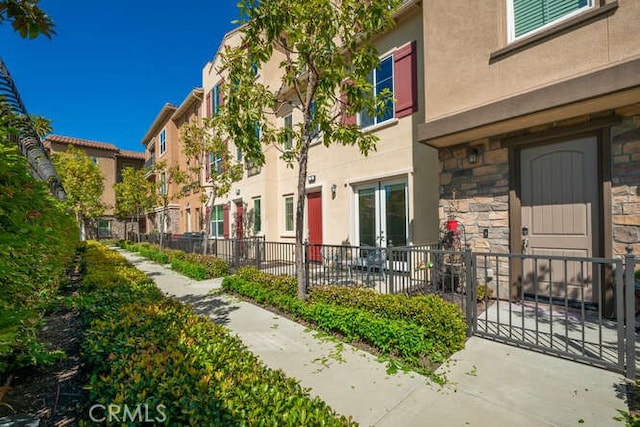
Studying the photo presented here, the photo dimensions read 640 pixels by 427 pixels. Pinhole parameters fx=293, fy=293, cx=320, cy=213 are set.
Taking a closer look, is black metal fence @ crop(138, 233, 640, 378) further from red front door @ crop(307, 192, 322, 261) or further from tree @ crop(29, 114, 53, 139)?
tree @ crop(29, 114, 53, 139)

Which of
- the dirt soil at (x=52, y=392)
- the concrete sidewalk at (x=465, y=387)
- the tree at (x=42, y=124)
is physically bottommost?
the concrete sidewalk at (x=465, y=387)

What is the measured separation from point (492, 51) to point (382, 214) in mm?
4408

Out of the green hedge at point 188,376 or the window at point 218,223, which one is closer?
the green hedge at point 188,376

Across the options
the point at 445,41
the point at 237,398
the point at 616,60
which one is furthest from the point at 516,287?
the point at 237,398

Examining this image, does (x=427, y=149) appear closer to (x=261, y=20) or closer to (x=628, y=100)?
(x=628, y=100)

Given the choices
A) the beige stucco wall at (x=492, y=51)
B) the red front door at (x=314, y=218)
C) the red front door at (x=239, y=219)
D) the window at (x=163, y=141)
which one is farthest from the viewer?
the window at (x=163, y=141)

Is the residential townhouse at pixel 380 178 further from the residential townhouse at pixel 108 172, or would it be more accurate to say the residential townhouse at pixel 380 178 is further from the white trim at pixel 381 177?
the residential townhouse at pixel 108 172

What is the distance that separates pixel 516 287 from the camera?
524cm

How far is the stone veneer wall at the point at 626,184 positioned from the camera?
410cm

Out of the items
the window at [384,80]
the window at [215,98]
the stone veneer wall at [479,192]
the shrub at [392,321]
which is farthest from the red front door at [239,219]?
the stone veneer wall at [479,192]

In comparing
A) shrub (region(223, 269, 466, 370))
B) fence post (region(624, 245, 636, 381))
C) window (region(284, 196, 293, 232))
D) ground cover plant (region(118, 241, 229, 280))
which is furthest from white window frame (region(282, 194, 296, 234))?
fence post (region(624, 245, 636, 381))

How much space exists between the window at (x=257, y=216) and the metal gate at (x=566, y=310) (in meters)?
8.44

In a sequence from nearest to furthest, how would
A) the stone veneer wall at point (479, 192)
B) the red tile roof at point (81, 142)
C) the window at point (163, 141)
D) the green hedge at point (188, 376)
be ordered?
the green hedge at point (188, 376), the stone veneer wall at point (479, 192), the window at point (163, 141), the red tile roof at point (81, 142)

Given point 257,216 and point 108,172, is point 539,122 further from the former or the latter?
point 108,172
